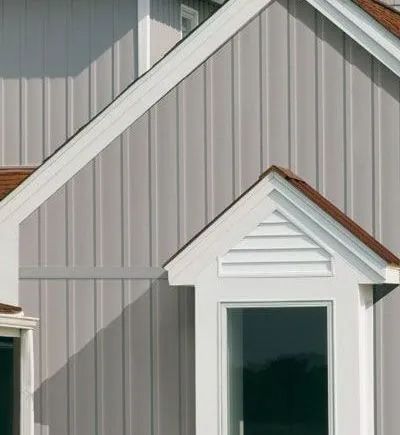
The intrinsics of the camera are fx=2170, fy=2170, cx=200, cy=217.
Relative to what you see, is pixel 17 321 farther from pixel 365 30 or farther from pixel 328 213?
pixel 365 30

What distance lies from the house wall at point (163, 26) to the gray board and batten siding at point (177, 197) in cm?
438

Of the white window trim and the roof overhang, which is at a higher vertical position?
the white window trim

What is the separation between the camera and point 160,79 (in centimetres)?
2114

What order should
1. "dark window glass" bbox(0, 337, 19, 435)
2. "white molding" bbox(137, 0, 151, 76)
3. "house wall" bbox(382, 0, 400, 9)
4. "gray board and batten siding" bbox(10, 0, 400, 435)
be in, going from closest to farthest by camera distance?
1. "gray board and batten siding" bbox(10, 0, 400, 435)
2. "dark window glass" bbox(0, 337, 19, 435)
3. "white molding" bbox(137, 0, 151, 76)
4. "house wall" bbox(382, 0, 400, 9)

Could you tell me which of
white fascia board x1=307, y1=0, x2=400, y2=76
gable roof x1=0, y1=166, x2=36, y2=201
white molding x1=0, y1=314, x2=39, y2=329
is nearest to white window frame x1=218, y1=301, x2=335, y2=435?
white molding x1=0, y1=314, x2=39, y2=329

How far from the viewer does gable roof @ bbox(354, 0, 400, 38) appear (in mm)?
20469

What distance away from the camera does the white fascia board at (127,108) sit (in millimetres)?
20953

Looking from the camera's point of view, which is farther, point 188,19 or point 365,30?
point 188,19

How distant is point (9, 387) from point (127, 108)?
2967mm

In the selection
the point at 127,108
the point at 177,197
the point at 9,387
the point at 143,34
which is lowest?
the point at 9,387

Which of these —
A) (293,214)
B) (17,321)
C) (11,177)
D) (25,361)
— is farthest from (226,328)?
(11,177)

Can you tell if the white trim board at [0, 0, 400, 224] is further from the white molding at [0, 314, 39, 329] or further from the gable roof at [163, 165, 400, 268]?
the gable roof at [163, 165, 400, 268]

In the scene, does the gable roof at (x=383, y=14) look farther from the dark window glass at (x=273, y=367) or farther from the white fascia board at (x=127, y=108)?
the dark window glass at (x=273, y=367)

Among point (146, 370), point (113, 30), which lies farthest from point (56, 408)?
point (113, 30)
